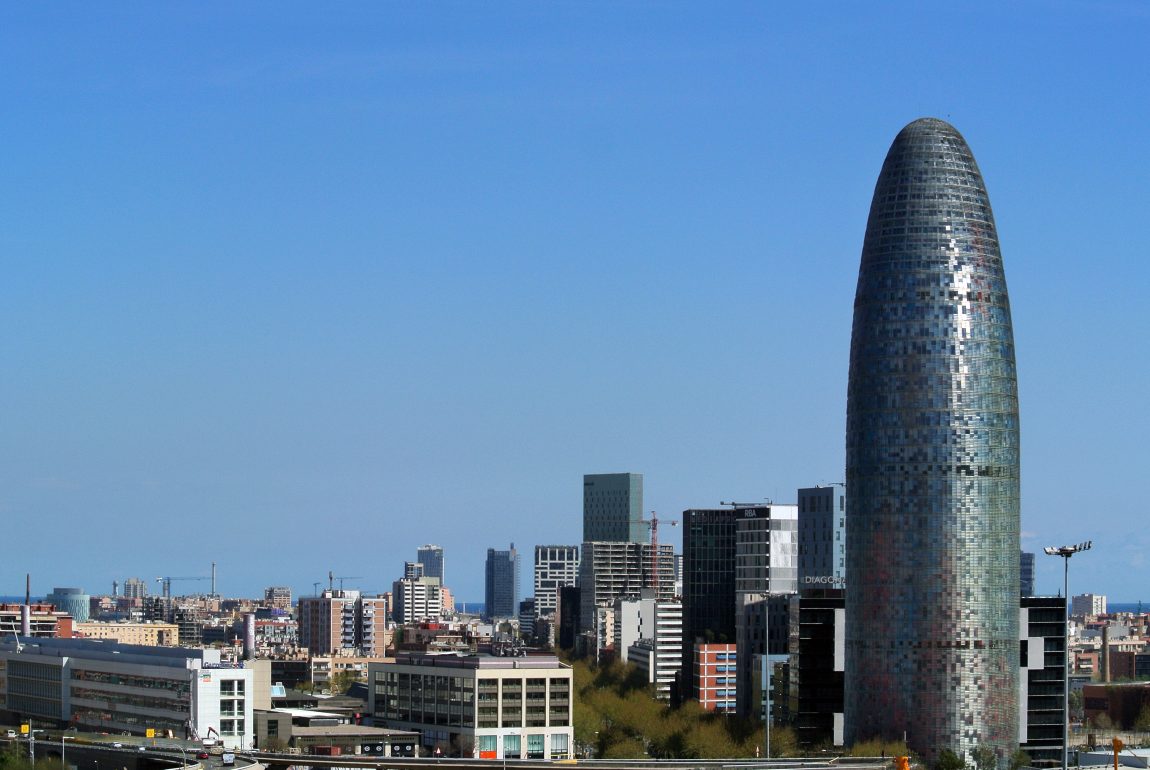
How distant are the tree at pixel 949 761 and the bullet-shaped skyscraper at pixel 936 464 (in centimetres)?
259

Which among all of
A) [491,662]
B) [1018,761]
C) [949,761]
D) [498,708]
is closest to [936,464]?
[949,761]

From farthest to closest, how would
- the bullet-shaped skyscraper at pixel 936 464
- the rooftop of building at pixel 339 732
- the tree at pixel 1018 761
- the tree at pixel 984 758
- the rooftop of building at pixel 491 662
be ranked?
the rooftop of building at pixel 491 662 < the rooftop of building at pixel 339 732 < the tree at pixel 1018 761 < the bullet-shaped skyscraper at pixel 936 464 < the tree at pixel 984 758

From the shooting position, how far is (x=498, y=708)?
188 m

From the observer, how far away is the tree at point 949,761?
171375 mm

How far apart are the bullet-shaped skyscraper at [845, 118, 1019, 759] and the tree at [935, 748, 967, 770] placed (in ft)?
8.51

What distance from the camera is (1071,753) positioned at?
190 metres

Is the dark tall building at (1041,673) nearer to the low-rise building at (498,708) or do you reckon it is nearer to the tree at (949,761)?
the tree at (949,761)

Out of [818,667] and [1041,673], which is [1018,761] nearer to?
[1041,673]

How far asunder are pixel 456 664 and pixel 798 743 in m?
31.8

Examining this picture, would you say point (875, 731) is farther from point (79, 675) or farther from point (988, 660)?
point (79, 675)

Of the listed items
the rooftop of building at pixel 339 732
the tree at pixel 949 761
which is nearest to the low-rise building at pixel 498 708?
the rooftop of building at pixel 339 732

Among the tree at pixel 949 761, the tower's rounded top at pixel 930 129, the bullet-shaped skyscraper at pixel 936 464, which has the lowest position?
the tree at pixel 949 761

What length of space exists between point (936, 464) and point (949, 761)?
24755 millimetres

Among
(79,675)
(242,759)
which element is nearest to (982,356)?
(242,759)
